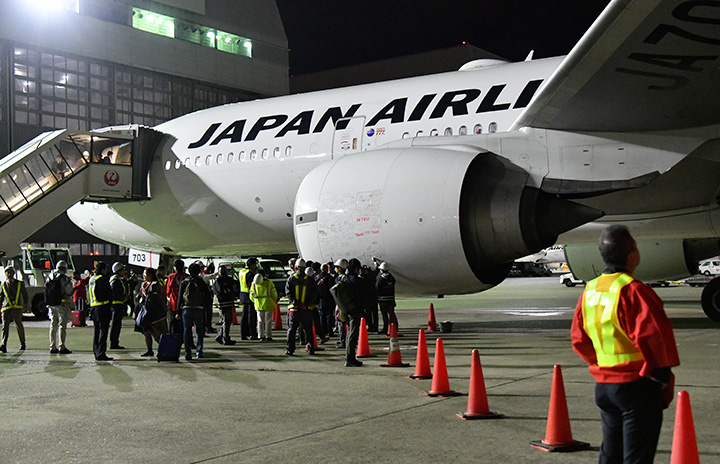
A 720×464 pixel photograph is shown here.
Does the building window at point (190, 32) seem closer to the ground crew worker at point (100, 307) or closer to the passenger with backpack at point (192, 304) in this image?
the ground crew worker at point (100, 307)

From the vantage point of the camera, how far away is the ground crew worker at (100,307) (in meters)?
11.7

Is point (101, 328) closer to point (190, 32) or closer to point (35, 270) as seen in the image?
point (35, 270)

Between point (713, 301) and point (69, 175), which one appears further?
point (69, 175)

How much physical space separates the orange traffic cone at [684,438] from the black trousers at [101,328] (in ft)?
30.4

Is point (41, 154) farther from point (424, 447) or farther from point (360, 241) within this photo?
point (424, 447)

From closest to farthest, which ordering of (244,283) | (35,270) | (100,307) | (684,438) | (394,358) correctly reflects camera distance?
(684,438)
(394,358)
(100,307)
(244,283)
(35,270)

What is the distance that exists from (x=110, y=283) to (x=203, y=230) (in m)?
4.18

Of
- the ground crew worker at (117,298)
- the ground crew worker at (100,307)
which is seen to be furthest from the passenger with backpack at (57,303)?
the ground crew worker at (100,307)

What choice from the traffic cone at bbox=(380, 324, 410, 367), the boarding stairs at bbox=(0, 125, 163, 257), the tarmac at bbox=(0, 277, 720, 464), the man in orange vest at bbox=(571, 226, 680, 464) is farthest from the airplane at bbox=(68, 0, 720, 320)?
the man in orange vest at bbox=(571, 226, 680, 464)

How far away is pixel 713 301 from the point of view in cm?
1562

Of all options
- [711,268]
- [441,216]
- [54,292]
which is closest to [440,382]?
[441,216]

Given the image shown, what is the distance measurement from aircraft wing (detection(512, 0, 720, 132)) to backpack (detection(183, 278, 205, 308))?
534 centimetres

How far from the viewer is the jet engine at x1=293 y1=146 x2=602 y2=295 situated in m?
10.8

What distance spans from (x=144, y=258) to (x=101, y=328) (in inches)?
347
